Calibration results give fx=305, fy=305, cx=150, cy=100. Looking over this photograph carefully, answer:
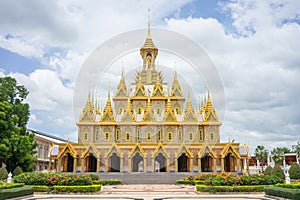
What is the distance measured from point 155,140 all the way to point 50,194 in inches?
907

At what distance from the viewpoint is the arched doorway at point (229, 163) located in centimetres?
4066

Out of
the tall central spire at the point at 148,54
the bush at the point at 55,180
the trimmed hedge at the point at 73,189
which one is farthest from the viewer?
the tall central spire at the point at 148,54

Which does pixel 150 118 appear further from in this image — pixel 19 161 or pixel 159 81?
pixel 19 161

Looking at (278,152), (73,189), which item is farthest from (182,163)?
(278,152)

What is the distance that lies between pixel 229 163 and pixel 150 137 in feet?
37.3

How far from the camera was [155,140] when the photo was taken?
42.3 m

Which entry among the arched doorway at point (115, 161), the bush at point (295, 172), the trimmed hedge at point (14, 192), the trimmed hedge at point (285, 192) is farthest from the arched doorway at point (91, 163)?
the trimmed hedge at point (285, 192)

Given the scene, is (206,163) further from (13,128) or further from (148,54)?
(13,128)

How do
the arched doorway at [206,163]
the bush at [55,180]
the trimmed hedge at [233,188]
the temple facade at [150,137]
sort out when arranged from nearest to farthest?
the trimmed hedge at [233,188], the bush at [55,180], the temple facade at [150,137], the arched doorway at [206,163]

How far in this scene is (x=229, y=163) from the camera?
137 feet

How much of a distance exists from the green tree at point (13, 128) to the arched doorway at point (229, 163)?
2518 cm

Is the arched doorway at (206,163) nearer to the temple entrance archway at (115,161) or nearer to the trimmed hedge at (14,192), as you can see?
the temple entrance archway at (115,161)

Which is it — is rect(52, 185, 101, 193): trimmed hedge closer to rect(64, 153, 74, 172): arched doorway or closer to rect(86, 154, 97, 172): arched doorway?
rect(86, 154, 97, 172): arched doorway

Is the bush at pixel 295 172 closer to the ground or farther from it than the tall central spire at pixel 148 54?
closer to the ground
